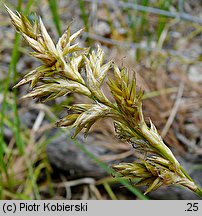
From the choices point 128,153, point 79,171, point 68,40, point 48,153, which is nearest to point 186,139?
point 128,153

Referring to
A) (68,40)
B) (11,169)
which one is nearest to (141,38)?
(11,169)

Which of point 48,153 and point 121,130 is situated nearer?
point 121,130

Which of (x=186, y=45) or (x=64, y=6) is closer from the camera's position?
(x=186, y=45)

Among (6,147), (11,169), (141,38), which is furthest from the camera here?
(141,38)

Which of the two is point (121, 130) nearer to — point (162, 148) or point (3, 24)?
point (162, 148)

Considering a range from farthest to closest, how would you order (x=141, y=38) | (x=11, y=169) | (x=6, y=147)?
(x=141, y=38)
(x=6, y=147)
(x=11, y=169)

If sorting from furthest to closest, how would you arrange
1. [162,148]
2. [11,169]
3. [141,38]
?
1. [141,38]
2. [11,169]
3. [162,148]

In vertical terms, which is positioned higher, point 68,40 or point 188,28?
point 68,40

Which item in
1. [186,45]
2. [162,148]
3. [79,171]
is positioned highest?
[162,148]

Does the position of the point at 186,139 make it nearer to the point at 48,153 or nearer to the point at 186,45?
the point at 48,153
